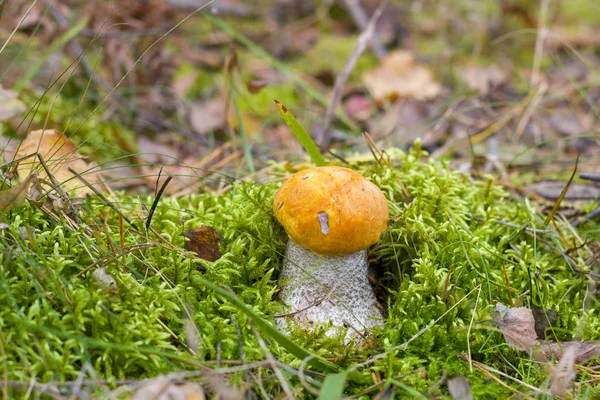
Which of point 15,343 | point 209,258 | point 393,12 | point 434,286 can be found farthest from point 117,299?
point 393,12

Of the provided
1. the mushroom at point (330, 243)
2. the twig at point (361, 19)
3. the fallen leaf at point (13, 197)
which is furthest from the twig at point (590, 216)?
the twig at point (361, 19)

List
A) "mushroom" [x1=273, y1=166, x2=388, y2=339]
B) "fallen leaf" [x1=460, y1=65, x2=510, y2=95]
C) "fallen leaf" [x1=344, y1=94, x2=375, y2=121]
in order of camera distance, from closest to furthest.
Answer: "mushroom" [x1=273, y1=166, x2=388, y2=339], "fallen leaf" [x1=344, y1=94, x2=375, y2=121], "fallen leaf" [x1=460, y1=65, x2=510, y2=95]

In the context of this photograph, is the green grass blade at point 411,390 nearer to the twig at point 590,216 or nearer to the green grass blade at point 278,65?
the twig at point 590,216

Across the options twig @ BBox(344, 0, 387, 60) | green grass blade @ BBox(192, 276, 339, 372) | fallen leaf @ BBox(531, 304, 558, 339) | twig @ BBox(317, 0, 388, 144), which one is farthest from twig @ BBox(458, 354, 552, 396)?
twig @ BBox(344, 0, 387, 60)

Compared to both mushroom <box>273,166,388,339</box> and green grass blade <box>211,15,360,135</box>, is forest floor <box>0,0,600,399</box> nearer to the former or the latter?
mushroom <box>273,166,388,339</box>

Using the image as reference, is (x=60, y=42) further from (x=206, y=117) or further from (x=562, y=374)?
(x=562, y=374)

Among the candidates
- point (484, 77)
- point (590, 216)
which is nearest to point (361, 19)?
point (484, 77)
